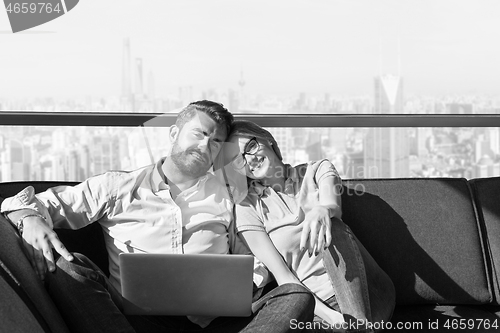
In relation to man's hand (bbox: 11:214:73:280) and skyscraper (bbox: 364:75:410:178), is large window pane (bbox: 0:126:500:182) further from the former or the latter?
man's hand (bbox: 11:214:73:280)

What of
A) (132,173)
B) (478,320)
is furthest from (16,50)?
(478,320)

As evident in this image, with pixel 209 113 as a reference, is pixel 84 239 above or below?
below

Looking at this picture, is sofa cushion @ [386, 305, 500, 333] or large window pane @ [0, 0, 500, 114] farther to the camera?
large window pane @ [0, 0, 500, 114]

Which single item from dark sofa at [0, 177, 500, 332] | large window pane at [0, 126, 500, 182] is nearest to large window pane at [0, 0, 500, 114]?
large window pane at [0, 126, 500, 182]

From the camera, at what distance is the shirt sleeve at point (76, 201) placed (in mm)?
1807

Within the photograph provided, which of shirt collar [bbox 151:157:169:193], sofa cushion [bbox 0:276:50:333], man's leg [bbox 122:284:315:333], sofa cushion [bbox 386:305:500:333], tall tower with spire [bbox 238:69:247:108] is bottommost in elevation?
sofa cushion [bbox 386:305:500:333]

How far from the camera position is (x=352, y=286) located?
1.71 metres

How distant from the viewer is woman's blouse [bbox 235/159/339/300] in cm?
192

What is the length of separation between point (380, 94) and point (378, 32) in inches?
17.3

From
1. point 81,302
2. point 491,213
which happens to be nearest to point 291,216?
point 81,302

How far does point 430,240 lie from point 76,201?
138 cm

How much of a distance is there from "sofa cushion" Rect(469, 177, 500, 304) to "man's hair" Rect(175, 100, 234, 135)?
3.73 feet

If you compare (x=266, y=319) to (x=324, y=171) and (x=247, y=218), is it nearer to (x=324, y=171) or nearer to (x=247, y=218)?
(x=247, y=218)

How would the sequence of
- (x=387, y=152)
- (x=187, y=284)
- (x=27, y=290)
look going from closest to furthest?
(x=27, y=290) → (x=187, y=284) → (x=387, y=152)
